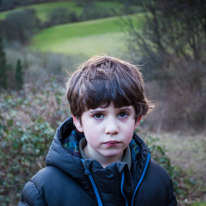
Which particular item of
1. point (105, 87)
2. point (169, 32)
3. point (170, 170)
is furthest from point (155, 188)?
point (169, 32)

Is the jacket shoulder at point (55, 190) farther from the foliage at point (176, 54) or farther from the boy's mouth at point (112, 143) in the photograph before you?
the foliage at point (176, 54)

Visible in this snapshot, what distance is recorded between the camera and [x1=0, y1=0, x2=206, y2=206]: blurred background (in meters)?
3.28

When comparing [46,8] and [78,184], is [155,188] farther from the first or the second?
[46,8]

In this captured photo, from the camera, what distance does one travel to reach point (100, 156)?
1.60 metres

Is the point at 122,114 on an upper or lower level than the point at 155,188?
upper

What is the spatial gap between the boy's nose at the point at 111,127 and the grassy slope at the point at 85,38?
3.99 meters

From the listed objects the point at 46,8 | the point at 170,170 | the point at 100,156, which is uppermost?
the point at 46,8

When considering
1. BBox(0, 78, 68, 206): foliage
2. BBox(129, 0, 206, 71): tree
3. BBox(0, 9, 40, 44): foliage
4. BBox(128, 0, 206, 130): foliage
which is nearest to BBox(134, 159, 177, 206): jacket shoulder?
BBox(0, 78, 68, 206): foliage

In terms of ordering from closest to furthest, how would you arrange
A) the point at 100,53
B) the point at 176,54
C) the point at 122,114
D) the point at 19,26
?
the point at 122,114
the point at 100,53
the point at 19,26
the point at 176,54

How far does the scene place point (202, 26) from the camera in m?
7.64

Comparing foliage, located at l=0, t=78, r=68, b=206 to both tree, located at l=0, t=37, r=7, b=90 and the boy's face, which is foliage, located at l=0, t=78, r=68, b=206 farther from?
the boy's face

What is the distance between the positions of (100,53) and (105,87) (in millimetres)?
1957

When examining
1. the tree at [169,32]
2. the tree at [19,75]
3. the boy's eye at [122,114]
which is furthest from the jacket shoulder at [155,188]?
the tree at [169,32]

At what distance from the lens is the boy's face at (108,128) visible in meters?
1.44
